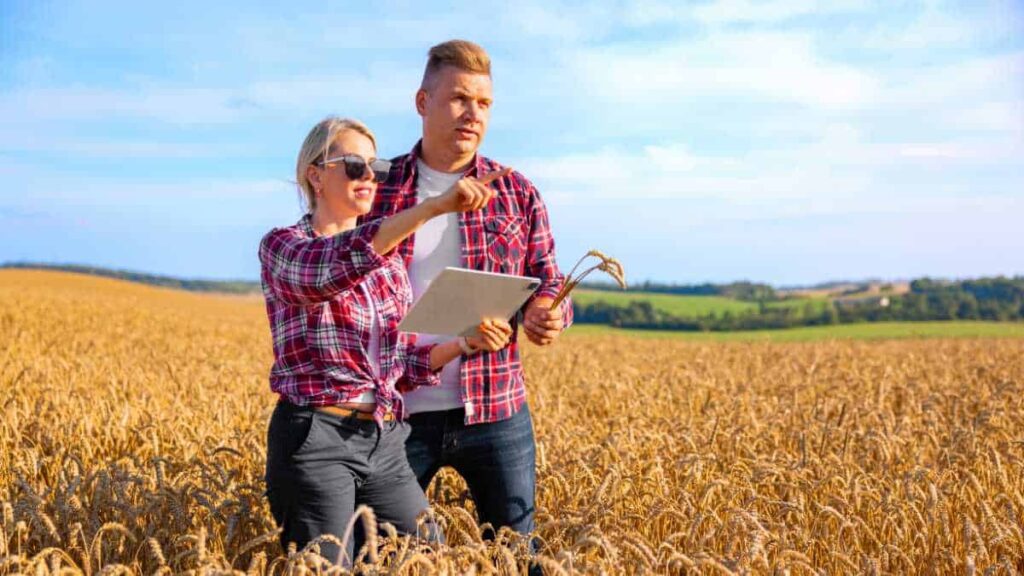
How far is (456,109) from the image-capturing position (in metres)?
3.65

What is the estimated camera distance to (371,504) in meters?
3.46

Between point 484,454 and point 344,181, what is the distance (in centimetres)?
135

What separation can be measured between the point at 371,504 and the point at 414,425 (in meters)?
0.48

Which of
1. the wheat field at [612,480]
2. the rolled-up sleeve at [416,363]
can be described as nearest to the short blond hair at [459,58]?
the rolled-up sleeve at [416,363]

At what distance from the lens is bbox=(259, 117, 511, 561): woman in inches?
125

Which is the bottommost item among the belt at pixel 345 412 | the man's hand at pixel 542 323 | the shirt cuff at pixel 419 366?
the belt at pixel 345 412

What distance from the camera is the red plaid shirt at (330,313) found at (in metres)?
3.00

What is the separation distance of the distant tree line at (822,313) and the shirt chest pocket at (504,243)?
41188 millimetres

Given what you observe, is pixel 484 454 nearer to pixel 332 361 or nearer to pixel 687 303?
pixel 332 361

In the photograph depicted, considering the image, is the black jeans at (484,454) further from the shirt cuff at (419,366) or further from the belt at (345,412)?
the belt at (345,412)

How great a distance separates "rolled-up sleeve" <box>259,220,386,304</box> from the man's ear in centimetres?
93

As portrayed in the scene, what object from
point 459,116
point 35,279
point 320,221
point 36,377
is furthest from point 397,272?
point 35,279

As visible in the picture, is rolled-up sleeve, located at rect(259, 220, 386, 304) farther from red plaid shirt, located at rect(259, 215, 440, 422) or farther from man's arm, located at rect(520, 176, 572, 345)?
man's arm, located at rect(520, 176, 572, 345)

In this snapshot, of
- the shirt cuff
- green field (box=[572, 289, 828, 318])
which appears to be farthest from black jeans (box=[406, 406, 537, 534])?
green field (box=[572, 289, 828, 318])
